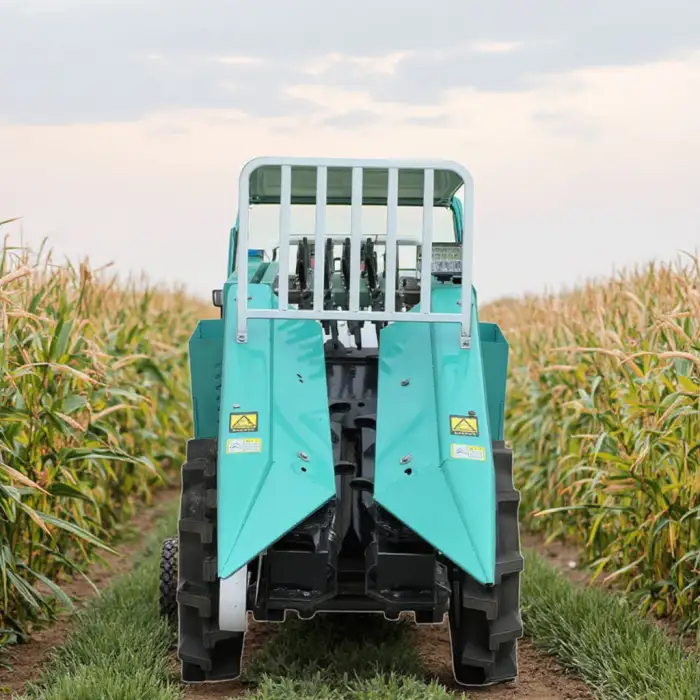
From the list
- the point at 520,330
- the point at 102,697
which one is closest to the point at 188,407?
the point at 520,330

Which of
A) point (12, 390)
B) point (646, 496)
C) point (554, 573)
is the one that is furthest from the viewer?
point (554, 573)

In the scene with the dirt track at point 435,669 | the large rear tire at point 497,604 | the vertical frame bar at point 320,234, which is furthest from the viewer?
the dirt track at point 435,669

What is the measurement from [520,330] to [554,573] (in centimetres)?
500

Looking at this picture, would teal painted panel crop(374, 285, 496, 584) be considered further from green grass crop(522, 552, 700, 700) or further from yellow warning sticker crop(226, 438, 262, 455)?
green grass crop(522, 552, 700, 700)

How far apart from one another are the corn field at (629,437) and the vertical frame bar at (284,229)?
2027 millimetres

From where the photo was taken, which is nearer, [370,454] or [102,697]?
[102,697]

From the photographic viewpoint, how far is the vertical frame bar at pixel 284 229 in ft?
17.9

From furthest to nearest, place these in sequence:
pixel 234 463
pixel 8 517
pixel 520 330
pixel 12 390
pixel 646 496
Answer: pixel 520 330 < pixel 646 496 < pixel 12 390 < pixel 8 517 < pixel 234 463

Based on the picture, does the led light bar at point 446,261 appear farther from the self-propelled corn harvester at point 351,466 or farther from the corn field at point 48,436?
the corn field at point 48,436

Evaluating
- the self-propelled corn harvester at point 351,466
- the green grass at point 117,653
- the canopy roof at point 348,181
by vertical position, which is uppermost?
the canopy roof at point 348,181

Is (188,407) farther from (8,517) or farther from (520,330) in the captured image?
(8,517)

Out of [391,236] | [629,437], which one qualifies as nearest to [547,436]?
[629,437]

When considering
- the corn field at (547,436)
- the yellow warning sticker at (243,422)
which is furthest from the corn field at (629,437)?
the yellow warning sticker at (243,422)

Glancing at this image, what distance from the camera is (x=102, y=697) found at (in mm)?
4898
